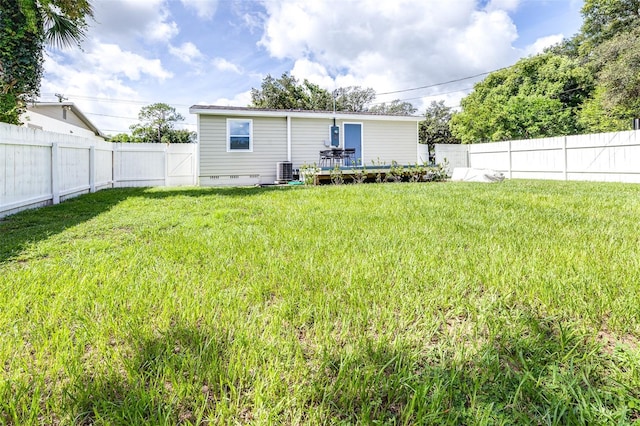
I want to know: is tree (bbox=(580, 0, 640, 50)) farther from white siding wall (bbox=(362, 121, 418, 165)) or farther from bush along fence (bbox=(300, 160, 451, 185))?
bush along fence (bbox=(300, 160, 451, 185))

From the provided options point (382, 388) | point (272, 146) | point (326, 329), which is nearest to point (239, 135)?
point (272, 146)

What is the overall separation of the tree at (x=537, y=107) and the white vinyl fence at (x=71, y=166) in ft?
62.0

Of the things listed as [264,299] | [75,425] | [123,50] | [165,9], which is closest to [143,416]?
[75,425]

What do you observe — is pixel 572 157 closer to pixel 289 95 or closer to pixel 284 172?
pixel 284 172

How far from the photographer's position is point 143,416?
98 centimetres

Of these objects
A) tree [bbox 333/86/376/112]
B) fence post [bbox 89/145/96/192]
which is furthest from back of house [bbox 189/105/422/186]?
tree [bbox 333/86/376/112]

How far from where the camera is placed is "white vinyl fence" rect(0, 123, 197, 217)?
4.76 meters

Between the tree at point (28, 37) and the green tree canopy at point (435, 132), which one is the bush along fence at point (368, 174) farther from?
the green tree canopy at point (435, 132)

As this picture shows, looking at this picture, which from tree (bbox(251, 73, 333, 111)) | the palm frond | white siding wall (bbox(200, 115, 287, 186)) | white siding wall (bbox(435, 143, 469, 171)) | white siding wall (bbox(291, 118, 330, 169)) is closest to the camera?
the palm frond

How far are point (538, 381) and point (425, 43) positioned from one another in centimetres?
2561

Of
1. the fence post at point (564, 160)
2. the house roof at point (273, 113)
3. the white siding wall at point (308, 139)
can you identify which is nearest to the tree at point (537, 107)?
the fence post at point (564, 160)

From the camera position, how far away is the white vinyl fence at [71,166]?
4.76m

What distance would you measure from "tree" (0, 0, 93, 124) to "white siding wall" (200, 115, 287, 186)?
4.02m

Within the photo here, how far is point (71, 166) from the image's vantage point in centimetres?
698
